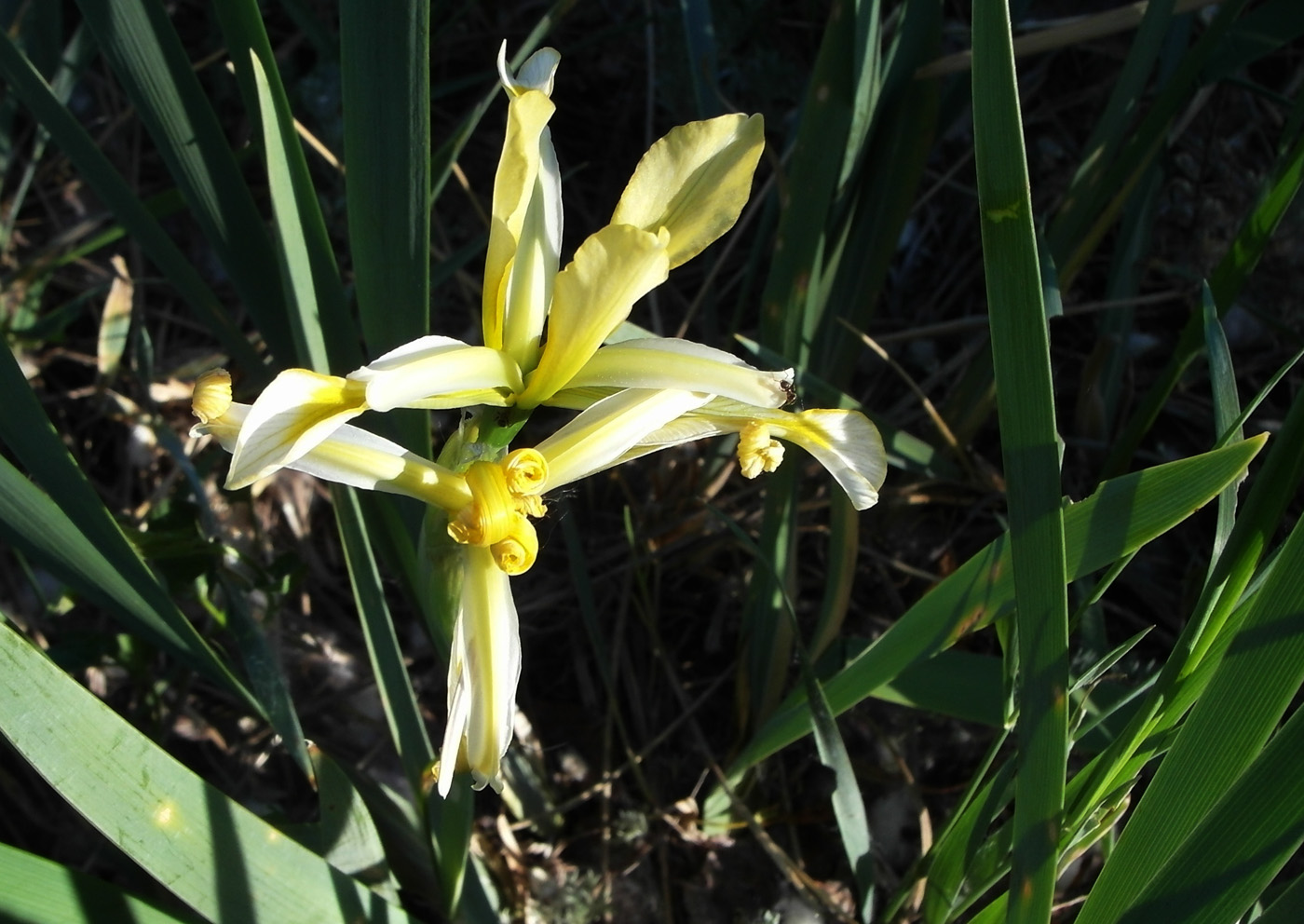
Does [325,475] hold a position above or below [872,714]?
above

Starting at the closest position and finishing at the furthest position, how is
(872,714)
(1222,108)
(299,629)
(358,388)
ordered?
(358,388) < (872,714) < (299,629) < (1222,108)

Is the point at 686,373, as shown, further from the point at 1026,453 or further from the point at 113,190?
the point at 113,190

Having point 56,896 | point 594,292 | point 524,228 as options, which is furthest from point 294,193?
point 56,896

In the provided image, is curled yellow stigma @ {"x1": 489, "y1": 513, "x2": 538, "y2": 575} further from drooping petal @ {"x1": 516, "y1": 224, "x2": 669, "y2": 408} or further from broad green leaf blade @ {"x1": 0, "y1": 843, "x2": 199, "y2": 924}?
broad green leaf blade @ {"x1": 0, "y1": 843, "x2": 199, "y2": 924}

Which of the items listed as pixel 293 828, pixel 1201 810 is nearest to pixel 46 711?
pixel 293 828

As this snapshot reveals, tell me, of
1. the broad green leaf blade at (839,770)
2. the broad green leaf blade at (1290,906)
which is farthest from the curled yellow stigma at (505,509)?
the broad green leaf blade at (1290,906)

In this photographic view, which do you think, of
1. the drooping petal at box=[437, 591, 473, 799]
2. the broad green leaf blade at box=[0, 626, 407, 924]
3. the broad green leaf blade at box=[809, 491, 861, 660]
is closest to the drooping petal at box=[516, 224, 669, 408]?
the drooping petal at box=[437, 591, 473, 799]

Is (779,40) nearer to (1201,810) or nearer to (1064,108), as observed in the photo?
(1064,108)
